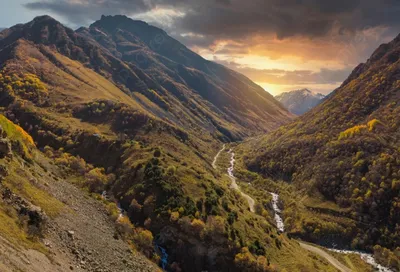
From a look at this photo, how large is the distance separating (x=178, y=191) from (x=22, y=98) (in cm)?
14480

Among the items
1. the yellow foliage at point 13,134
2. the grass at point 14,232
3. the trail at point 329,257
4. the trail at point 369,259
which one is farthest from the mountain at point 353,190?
the grass at point 14,232

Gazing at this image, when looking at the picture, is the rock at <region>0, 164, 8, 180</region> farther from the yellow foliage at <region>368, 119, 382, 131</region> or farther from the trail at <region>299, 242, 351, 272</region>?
the yellow foliage at <region>368, 119, 382, 131</region>

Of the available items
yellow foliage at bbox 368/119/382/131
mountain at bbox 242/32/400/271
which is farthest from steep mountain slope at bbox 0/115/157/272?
yellow foliage at bbox 368/119/382/131

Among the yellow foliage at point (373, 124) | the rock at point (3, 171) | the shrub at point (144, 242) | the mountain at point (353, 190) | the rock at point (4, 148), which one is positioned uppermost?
the yellow foliage at point (373, 124)

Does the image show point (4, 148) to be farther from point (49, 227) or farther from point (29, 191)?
point (49, 227)

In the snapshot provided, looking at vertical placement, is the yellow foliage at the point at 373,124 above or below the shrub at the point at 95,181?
above

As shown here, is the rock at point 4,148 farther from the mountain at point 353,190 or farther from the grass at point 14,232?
the mountain at point 353,190

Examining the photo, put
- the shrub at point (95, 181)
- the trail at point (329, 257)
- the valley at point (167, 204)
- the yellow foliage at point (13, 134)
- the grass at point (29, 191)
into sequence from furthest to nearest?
the trail at point (329, 257) < the shrub at point (95, 181) < the yellow foliage at point (13, 134) < the grass at point (29, 191) < the valley at point (167, 204)

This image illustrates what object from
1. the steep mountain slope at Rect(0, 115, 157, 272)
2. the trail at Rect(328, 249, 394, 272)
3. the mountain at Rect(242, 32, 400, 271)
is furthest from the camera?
the mountain at Rect(242, 32, 400, 271)

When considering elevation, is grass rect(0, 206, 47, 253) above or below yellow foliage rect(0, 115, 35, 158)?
below

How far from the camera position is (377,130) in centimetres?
18662

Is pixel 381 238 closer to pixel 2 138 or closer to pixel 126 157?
pixel 126 157

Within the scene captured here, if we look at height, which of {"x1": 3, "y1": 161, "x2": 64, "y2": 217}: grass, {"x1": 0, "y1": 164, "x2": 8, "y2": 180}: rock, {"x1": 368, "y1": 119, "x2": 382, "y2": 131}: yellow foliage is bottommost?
{"x1": 3, "y1": 161, "x2": 64, "y2": 217}: grass

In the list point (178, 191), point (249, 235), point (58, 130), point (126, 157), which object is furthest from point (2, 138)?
point (58, 130)
